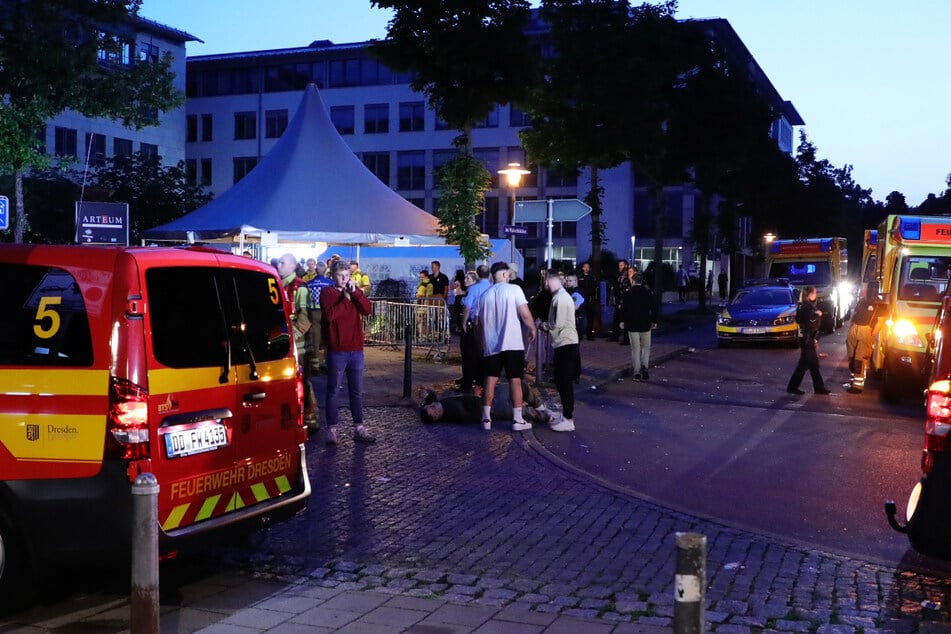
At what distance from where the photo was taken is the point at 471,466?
10.1 m

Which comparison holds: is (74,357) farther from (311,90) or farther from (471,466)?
(311,90)

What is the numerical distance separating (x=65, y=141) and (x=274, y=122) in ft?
62.4

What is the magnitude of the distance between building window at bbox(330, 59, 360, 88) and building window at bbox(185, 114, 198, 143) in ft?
34.5

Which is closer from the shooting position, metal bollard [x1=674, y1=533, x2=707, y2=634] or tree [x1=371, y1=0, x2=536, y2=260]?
→ metal bollard [x1=674, y1=533, x2=707, y2=634]

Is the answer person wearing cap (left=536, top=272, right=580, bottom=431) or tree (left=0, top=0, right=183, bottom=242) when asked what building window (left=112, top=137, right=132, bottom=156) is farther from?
person wearing cap (left=536, top=272, right=580, bottom=431)

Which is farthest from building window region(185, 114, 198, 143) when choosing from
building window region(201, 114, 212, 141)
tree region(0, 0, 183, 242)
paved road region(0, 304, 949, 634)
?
paved road region(0, 304, 949, 634)

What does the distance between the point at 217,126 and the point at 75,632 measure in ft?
249

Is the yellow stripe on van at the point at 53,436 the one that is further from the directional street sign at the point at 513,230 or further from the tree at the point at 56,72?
the directional street sign at the point at 513,230

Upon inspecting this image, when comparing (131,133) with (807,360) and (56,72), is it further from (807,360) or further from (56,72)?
(807,360)

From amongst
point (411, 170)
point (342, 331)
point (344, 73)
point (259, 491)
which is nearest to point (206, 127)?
point (344, 73)

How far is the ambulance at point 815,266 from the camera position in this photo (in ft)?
116

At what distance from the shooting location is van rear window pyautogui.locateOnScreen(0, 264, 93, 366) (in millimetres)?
5523

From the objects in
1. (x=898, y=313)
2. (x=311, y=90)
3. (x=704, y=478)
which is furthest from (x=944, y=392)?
(x=311, y=90)

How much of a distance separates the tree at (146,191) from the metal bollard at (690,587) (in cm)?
4611
